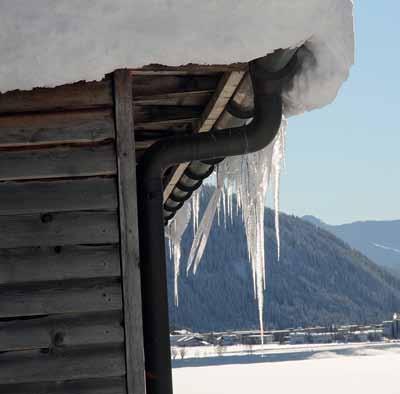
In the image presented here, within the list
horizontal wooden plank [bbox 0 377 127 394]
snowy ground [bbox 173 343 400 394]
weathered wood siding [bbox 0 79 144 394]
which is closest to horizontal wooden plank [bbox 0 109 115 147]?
weathered wood siding [bbox 0 79 144 394]

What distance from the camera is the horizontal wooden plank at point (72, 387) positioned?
13.0 feet

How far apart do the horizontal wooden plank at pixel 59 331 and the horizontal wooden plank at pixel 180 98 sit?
1518mm

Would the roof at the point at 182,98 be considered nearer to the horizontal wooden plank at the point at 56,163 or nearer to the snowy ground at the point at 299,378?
the horizontal wooden plank at the point at 56,163

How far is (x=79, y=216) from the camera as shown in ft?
13.4

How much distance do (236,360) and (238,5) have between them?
41.4 metres

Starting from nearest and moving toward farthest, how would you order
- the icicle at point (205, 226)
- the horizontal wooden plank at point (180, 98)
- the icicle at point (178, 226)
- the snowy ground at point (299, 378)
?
the horizontal wooden plank at point (180, 98) → the icicle at point (205, 226) → the icicle at point (178, 226) → the snowy ground at point (299, 378)

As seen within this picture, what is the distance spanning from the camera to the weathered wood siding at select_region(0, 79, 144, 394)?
3977mm

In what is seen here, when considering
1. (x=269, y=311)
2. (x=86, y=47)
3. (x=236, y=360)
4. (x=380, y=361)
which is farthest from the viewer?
(x=269, y=311)

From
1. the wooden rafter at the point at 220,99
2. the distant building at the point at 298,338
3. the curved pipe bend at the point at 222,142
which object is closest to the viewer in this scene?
the curved pipe bend at the point at 222,142

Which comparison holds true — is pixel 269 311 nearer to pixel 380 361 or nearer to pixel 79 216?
pixel 380 361

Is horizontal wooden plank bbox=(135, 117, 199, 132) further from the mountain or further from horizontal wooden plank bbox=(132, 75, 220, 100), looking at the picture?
the mountain

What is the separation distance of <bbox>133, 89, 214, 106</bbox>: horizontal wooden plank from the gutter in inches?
20.5

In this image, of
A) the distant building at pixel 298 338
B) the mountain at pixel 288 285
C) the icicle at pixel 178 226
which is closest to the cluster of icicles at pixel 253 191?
the icicle at pixel 178 226

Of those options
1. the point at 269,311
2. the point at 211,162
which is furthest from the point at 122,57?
the point at 269,311
